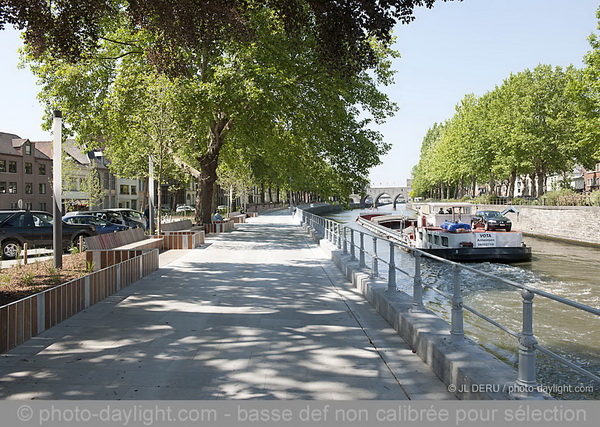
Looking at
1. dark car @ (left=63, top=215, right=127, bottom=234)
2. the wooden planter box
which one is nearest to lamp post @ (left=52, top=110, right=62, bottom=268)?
the wooden planter box

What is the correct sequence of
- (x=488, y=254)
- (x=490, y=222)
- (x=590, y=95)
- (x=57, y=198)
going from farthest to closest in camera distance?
(x=590, y=95)
(x=490, y=222)
(x=488, y=254)
(x=57, y=198)

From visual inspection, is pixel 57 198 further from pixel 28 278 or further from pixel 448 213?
pixel 448 213

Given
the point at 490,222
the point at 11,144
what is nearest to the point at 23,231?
the point at 490,222

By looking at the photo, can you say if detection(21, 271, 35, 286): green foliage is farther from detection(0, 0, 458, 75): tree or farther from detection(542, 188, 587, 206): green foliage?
detection(542, 188, 587, 206): green foliage

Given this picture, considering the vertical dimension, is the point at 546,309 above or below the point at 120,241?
below

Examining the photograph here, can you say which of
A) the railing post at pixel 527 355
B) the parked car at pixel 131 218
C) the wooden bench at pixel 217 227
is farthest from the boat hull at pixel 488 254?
the railing post at pixel 527 355

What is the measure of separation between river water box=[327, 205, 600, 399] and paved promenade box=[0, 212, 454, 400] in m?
1.51

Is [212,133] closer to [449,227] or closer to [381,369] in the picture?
[449,227]

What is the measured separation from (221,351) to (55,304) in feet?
9.20

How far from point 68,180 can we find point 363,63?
48249 millimetres

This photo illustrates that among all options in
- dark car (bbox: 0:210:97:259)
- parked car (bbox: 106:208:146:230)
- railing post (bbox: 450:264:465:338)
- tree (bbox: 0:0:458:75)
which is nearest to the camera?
railing post (bbox: 450:264:465:338)

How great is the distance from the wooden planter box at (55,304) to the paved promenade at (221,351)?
165 mm

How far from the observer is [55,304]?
7.44 meters

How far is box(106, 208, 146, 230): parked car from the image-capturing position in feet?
90.8
